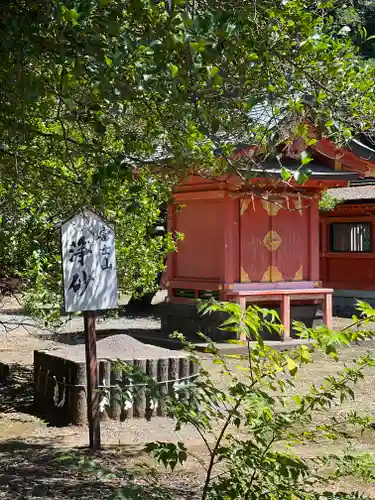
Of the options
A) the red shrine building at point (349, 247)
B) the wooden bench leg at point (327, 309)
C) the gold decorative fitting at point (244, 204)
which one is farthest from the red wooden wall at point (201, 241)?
the red shrine building at point (349, 247)

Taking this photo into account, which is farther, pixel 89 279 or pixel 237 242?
pixel 237 242

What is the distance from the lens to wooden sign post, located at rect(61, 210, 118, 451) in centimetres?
638

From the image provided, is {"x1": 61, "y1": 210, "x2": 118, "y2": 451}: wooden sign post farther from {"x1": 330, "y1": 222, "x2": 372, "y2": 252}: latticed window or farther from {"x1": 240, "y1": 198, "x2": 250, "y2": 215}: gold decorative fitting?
{"x1": 330, "y1": 222, "x2": 372, "y2": 252}: latticed window

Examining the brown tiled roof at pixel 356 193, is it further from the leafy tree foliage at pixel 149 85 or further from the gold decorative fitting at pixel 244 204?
the leafy tree foliage at pixel 149 85

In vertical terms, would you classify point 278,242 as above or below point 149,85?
below

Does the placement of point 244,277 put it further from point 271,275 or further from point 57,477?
point 57,477

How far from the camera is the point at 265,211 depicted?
1381 cm

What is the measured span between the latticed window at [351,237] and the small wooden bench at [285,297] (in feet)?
22.1

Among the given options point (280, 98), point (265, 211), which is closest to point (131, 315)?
point (265, 211)

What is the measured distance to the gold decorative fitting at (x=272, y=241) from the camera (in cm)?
1384

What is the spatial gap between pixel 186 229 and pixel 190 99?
1016cm

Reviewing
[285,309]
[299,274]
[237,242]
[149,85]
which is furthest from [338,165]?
[149,85]

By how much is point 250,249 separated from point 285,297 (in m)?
1.14

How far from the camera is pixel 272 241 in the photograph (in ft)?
45.5
